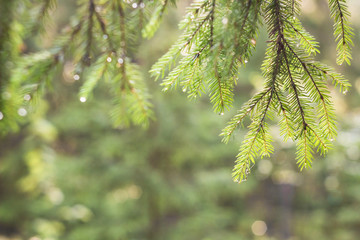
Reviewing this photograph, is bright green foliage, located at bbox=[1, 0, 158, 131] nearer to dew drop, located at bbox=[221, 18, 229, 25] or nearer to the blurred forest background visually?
dew drop, located at bbox=[221, 18, 229, 25]

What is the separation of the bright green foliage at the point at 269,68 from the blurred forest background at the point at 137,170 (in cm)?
352

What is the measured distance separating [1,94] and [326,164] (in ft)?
24.6

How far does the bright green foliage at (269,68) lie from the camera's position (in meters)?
0.81

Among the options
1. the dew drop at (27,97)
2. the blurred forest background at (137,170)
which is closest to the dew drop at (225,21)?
the dew drop at (27,97)

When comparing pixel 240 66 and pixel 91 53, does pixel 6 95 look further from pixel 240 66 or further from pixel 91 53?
pixel 240 66

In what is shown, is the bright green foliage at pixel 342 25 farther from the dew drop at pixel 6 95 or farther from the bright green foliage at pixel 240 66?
the dew drop at pixel 6 95

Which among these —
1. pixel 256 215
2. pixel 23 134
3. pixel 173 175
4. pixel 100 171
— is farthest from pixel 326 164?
pixel 23 134

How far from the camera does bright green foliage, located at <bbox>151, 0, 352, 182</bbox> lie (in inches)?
31.8

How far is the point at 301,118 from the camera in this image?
871 millimetres

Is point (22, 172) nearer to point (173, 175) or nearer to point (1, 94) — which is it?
point (173, 175)

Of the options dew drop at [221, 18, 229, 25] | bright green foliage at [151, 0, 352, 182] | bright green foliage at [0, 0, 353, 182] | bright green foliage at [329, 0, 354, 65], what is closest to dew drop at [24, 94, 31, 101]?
bright green foliage at [0, 0, 353, 182]

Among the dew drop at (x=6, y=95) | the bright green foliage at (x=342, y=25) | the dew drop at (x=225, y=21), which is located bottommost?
the bright green foliage at (x=342, y=25)

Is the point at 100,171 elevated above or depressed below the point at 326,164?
above

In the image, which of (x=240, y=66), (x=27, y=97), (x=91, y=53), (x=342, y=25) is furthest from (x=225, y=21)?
(x=27, y=97)
